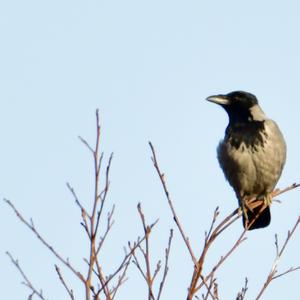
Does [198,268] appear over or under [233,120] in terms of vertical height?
under

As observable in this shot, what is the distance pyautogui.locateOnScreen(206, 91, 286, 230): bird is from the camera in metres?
7.13

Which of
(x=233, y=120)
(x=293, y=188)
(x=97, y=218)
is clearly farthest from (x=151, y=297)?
(x=233, y=120)

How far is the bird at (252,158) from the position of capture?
7.13 meters

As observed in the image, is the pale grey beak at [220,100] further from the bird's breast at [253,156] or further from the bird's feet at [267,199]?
the bird's feet at [267,199]

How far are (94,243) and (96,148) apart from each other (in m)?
0.52

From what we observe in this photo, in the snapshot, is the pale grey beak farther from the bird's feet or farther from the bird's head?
the bird's feet

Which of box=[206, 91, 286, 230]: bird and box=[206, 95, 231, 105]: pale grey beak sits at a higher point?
box=[206, 95, 231, 105]: pale grey beak

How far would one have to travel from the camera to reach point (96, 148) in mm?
3650

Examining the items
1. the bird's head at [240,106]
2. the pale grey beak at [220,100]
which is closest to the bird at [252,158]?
the bird's head at [240,106]

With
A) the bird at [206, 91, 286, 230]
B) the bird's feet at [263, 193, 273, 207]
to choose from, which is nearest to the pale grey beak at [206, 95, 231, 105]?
the bird at [206, 91, 286, 230]

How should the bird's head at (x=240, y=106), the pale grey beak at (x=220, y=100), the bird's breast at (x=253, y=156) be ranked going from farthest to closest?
the pale grey beak at (x=220, y=100), the bird's head at (x=240, y=106), the bird's breast at (x=253, y=156)

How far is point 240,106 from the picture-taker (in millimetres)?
7973

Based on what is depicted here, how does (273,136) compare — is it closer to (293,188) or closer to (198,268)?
(293,188)

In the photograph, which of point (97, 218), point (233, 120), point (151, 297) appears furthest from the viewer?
point (233, 120)
